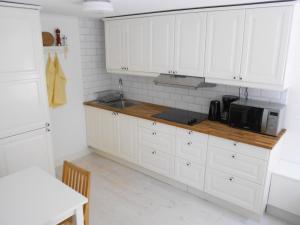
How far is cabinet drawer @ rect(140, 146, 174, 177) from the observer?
3.07m

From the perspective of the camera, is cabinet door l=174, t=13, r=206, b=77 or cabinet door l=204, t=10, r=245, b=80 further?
cabinet door l=174, t=13, r=206, b=77

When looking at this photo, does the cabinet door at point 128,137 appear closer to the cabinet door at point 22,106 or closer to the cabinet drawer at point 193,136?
the cabinet drawer at point 193,136

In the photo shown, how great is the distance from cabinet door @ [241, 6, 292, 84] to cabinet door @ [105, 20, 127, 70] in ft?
5.55

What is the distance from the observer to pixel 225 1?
2260 mm

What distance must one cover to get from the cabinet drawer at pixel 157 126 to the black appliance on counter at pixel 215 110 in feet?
1.58

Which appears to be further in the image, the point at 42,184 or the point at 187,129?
the point at 187,129

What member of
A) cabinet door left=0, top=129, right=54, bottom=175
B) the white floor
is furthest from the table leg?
cabinet door left=0, top=129, right=54, bottom=175

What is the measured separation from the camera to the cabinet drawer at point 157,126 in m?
2.95

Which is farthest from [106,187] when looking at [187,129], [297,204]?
[297,204]

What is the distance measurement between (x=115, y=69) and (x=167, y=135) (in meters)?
1.35

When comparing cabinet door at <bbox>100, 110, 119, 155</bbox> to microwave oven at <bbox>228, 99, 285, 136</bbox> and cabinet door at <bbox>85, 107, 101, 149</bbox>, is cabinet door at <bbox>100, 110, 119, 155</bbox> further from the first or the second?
microwave oven at <bbox>228, 99, 285, 136</bbox>

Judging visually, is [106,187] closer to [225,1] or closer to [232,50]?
[232,50]

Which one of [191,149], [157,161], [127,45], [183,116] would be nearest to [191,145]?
[191,149]

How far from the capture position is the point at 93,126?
3906 mm
